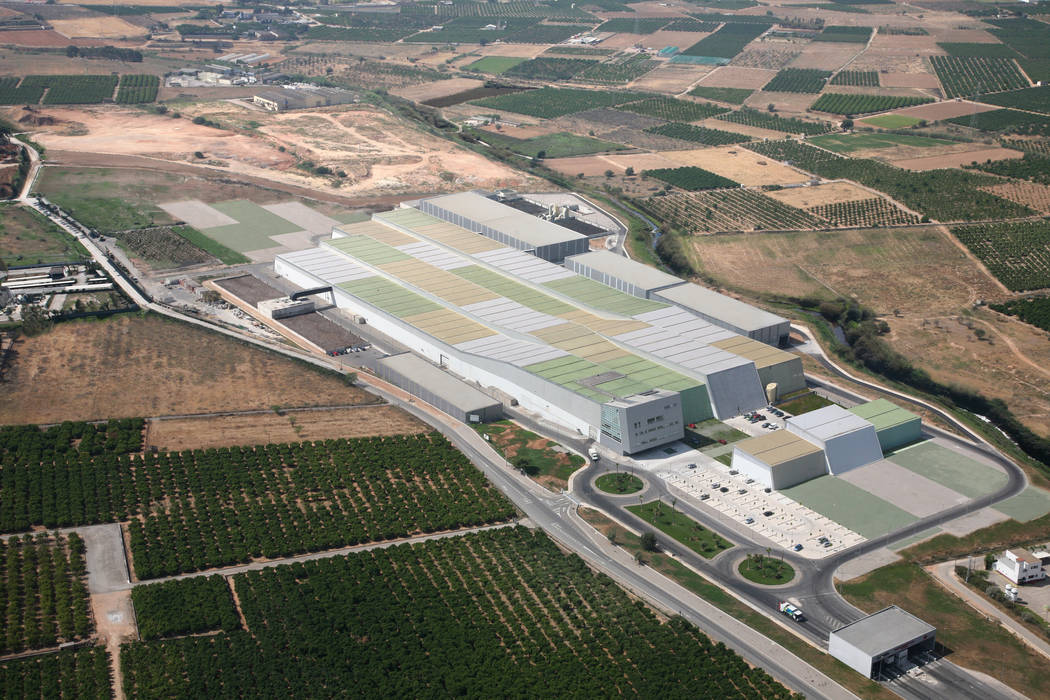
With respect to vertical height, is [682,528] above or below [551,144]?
below

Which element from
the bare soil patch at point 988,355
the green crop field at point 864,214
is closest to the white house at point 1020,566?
the bare soil patch at point 988,355

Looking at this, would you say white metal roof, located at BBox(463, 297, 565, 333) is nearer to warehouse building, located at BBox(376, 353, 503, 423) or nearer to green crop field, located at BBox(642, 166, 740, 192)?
warehouse building, located at BBox(376, 353, 503, 423)

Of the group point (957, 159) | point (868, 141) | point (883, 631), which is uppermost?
point (868, 141)

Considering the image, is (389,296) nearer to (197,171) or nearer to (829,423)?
(829,423)

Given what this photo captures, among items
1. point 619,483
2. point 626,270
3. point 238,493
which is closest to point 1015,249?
point 626,270

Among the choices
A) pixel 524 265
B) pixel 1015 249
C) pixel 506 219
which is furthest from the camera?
pixel 1015 249

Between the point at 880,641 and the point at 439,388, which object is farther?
the point at 439,388

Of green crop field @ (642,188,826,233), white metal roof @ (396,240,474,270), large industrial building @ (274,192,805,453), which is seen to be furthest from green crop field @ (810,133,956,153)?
white metal roof @ (396,240,474,270)

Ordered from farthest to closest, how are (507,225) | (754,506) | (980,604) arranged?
1. (507,225)
2. (754,506)
3. (980,604)
